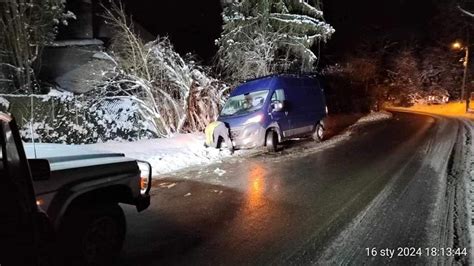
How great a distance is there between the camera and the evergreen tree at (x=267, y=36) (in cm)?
2011

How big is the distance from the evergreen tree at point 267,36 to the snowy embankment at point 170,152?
263 inches

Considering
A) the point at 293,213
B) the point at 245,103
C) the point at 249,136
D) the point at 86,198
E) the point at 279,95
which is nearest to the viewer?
the point at 86,198

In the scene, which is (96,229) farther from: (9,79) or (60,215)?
(9,79)

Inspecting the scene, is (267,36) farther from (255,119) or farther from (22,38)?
(22,38)

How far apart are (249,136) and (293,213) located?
19.6 ft

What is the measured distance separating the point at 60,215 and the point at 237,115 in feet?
30.1

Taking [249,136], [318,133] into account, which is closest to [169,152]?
[249,136]

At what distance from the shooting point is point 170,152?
12.3m

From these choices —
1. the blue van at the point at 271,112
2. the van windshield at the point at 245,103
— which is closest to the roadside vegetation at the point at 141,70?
the van windshield at the point at 245,103

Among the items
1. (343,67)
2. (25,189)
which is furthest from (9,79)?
(343,67)

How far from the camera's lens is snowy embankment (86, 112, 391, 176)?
35.6 ft

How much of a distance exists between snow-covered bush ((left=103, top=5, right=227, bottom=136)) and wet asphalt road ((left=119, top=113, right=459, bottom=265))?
5.69 metres

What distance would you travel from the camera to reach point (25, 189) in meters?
2.82

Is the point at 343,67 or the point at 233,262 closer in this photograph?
the point at 233,262
